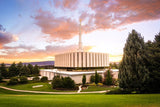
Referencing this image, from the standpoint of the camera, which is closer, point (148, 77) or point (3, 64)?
point (148, 77)

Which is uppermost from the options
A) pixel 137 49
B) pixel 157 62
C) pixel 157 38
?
pixel 157 38

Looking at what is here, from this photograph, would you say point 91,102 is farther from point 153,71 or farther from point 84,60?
point 84,60

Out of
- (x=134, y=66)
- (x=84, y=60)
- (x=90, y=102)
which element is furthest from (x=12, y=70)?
(x=134, y=66)

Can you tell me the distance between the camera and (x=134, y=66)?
11.9 metres

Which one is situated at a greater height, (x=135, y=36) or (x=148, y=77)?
(x=135, y=36)

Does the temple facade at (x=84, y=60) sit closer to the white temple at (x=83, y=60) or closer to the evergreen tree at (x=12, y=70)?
the white temple at (x=83, y=60)

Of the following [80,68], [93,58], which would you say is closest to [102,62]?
[93,58]

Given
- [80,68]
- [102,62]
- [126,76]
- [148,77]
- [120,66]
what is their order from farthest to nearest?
[102,62] < [80,68] < [120,66] < [126,76] < [148,77]

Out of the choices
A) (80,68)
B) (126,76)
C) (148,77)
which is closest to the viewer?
(148,77)

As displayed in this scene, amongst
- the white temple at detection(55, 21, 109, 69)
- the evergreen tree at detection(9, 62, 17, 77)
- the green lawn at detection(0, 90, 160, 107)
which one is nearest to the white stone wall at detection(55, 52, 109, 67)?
the white temple at detection(55, 21, 109, 69)

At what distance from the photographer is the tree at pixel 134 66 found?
11133 mm

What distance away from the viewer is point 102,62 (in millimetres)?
47438

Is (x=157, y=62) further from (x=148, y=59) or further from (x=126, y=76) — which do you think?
(x=126, y=76)

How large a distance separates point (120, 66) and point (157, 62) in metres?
3.96
